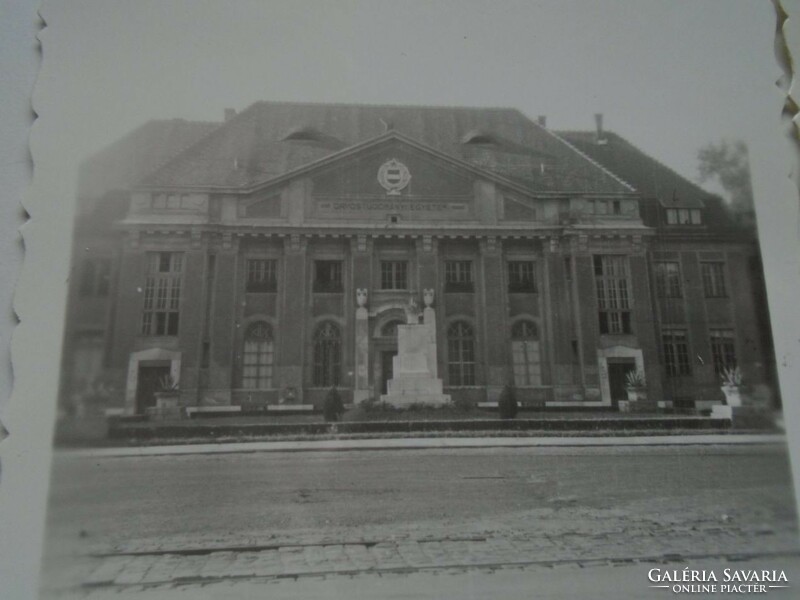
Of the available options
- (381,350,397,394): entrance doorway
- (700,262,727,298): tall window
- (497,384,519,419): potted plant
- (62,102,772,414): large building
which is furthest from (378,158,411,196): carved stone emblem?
(700,262,727,298): tall window

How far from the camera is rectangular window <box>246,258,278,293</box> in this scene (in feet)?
15.2

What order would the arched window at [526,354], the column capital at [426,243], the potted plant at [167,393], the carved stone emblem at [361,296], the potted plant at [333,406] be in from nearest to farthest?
the potted plant at [167,393], the potted plant at [333,406], the arched window at [526,354], the carved stone emblem at [361,296], the column capital at [426,243]

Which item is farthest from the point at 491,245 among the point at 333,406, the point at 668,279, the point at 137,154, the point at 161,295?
the point at 137,154

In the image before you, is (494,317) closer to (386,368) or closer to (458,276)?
(458,276)

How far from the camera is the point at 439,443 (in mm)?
4320

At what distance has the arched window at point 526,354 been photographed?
14.9 feet

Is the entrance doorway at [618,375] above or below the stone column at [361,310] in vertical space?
below

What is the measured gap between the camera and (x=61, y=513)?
145 inches

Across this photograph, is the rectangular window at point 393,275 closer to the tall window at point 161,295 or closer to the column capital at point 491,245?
the column capital at point 491,245

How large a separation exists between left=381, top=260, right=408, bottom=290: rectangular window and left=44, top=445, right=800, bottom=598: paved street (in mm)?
1321

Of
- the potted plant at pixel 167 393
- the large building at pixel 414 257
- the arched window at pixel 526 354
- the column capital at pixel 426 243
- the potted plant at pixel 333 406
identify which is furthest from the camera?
the column capital at pixel 426 243

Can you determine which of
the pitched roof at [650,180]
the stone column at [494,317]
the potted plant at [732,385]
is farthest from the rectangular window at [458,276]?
the potted plant at [732,385]

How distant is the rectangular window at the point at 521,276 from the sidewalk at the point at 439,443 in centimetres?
123

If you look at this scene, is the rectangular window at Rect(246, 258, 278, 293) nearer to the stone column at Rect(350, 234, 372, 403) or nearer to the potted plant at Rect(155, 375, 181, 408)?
the stone column at Rect(350, 234, 372, 403)
